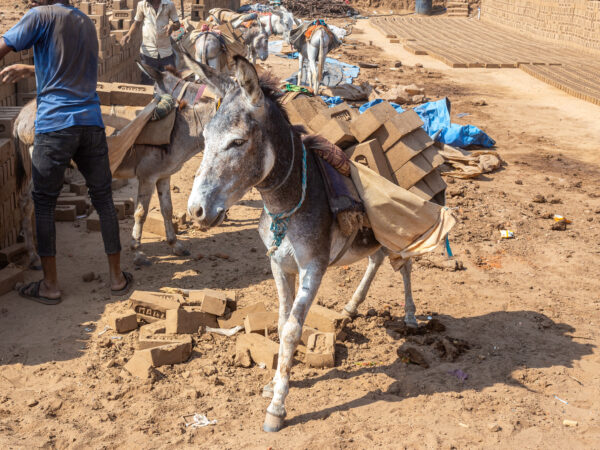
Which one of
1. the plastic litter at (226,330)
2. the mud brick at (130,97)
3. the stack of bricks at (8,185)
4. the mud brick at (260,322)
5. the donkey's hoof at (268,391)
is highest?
the mud brick at (130,97)

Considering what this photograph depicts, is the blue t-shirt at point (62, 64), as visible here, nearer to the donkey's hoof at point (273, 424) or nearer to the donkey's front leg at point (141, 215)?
the donkey's front leg at point (141, 215)

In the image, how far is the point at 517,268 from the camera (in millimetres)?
6402

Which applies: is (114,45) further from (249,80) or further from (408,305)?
(249,80)

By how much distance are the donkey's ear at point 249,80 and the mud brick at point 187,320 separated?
217 cm

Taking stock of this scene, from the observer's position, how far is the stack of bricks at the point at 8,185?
18.8ft

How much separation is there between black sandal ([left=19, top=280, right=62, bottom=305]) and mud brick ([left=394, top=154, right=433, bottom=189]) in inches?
124

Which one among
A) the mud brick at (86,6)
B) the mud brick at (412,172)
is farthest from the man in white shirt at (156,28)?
the mud brick at (412,172)

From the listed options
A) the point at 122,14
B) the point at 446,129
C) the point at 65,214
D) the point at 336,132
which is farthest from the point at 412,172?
the point at 122,14

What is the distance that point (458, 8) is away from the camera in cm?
3266

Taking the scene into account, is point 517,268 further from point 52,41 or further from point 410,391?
point 52,41

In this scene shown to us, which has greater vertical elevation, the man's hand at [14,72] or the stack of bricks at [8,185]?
the man's hand at [14,72]

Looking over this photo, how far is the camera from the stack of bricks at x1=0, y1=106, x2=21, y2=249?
574 cm

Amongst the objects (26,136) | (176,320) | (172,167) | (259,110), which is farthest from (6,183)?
(259,110)

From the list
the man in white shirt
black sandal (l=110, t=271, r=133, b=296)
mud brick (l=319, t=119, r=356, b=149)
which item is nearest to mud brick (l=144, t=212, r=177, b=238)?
black sandal (l=110, t=271, r=133, b=296)
